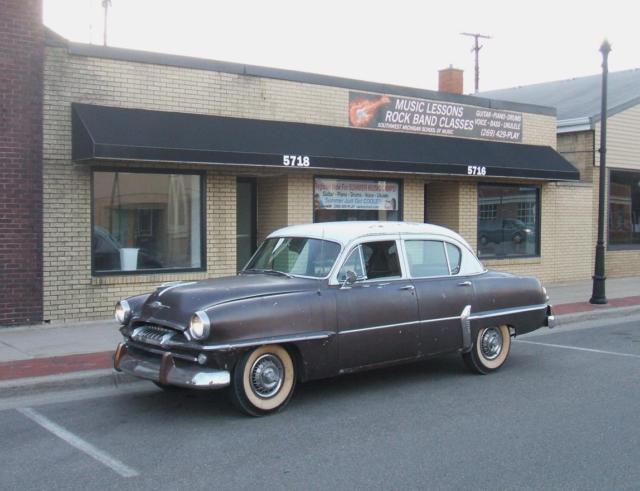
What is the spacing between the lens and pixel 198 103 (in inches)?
489

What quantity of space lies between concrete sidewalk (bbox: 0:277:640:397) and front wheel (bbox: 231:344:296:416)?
2.15 metres

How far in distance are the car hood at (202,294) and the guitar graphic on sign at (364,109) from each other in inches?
291

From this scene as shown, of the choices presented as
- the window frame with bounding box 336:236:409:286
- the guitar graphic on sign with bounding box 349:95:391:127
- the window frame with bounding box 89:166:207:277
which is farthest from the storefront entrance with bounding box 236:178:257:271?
the window frame with bounding box 336:236:409:286

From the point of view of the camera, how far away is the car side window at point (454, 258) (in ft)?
28.1

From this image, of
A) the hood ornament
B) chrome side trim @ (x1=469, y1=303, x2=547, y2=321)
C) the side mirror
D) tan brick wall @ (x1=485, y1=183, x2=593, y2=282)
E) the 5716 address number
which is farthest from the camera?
tan brick wall @ (x1=485, y1=183, x2=593, y2=282)

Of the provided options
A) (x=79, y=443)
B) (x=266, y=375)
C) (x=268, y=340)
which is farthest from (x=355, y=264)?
(x=79, y=443)

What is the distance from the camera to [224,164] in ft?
38.4

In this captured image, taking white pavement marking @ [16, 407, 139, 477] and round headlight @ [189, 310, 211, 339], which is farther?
round headlight @ [189, 310, 211, 339]

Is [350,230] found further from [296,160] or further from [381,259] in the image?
[296,160]

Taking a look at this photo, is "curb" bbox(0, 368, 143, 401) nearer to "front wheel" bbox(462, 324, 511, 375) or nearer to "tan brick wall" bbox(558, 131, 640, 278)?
"front wheel" bbox(462, 324, 511, 375)

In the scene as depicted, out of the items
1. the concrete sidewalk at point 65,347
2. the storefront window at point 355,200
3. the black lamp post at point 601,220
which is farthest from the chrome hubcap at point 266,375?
the black lamp post at point 601,220

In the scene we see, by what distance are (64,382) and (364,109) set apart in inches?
336

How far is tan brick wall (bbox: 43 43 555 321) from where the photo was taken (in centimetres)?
1113

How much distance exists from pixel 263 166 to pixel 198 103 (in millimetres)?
1558
